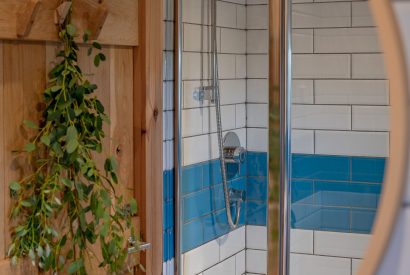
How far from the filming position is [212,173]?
6.96ft

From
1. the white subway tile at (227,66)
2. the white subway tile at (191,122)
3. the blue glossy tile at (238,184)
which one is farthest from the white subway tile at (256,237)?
the white subway tile at (227,66)

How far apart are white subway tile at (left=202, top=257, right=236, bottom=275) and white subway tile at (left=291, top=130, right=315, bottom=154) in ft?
1.42

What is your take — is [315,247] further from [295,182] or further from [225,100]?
[225,100]

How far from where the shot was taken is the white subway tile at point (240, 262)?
2.05 metres

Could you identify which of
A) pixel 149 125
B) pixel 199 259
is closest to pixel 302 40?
pixel 149 125

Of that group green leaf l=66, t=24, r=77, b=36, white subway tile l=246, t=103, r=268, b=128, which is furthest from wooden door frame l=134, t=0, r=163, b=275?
green leaf l=66, t=24, r=77, b=36

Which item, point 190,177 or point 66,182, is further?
point 190,177

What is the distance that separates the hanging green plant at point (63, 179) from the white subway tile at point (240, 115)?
44cm

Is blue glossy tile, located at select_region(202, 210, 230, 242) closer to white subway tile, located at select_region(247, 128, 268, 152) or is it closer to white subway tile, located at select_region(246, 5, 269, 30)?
white subway tile, located at select_region(247, 128, 268, 152)

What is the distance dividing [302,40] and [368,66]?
186 millimetres

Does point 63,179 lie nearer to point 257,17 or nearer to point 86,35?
point 86,35

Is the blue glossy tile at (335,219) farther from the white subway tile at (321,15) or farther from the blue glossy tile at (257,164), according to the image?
the white subway tile at (321,15)

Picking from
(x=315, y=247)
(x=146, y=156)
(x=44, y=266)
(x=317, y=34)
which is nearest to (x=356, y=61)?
(x=317, y=34)

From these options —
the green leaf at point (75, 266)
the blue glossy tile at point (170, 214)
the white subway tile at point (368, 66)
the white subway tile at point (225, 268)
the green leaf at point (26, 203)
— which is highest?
the white subway tile at point (368, 66)
